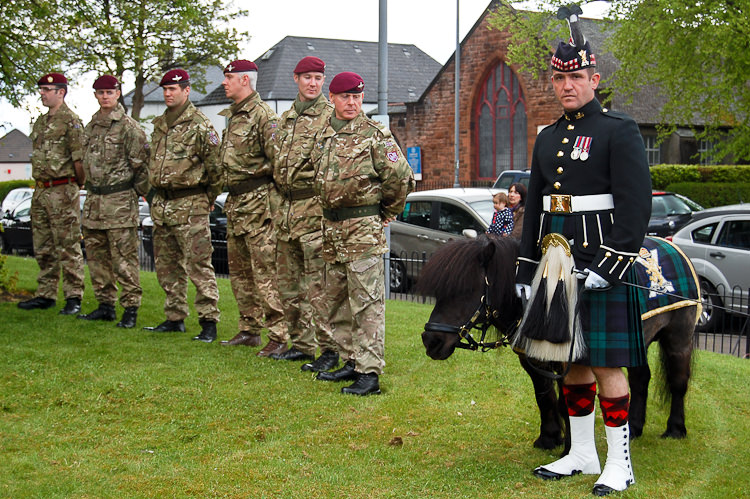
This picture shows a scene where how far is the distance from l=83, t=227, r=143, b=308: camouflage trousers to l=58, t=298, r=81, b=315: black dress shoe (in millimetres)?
570

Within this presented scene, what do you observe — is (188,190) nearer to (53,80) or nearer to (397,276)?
(53,80)

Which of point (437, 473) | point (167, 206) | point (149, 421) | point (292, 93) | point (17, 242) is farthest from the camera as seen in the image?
point (292, 93)

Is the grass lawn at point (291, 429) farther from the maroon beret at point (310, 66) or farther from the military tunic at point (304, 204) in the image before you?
the maroon beret at point (310, 66)

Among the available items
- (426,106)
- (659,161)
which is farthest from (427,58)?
(659,161)

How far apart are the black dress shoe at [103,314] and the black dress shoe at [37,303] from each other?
989 millimetres

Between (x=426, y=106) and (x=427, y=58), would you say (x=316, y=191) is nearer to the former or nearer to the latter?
(x=426, y=106)

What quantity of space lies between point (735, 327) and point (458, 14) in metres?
28.1

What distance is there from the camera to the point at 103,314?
10.5 m

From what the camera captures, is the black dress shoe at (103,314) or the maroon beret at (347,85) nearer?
the maroon beret at (347,85)

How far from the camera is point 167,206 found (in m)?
9.22

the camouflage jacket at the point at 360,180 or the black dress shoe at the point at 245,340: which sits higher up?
the camouflage jacket at the point at 360,180

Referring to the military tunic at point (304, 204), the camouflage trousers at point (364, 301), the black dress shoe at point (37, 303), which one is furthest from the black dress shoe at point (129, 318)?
the camouflage trousers at point (364, 301)

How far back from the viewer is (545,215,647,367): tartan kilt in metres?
4.81

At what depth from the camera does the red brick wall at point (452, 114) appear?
128 ft
